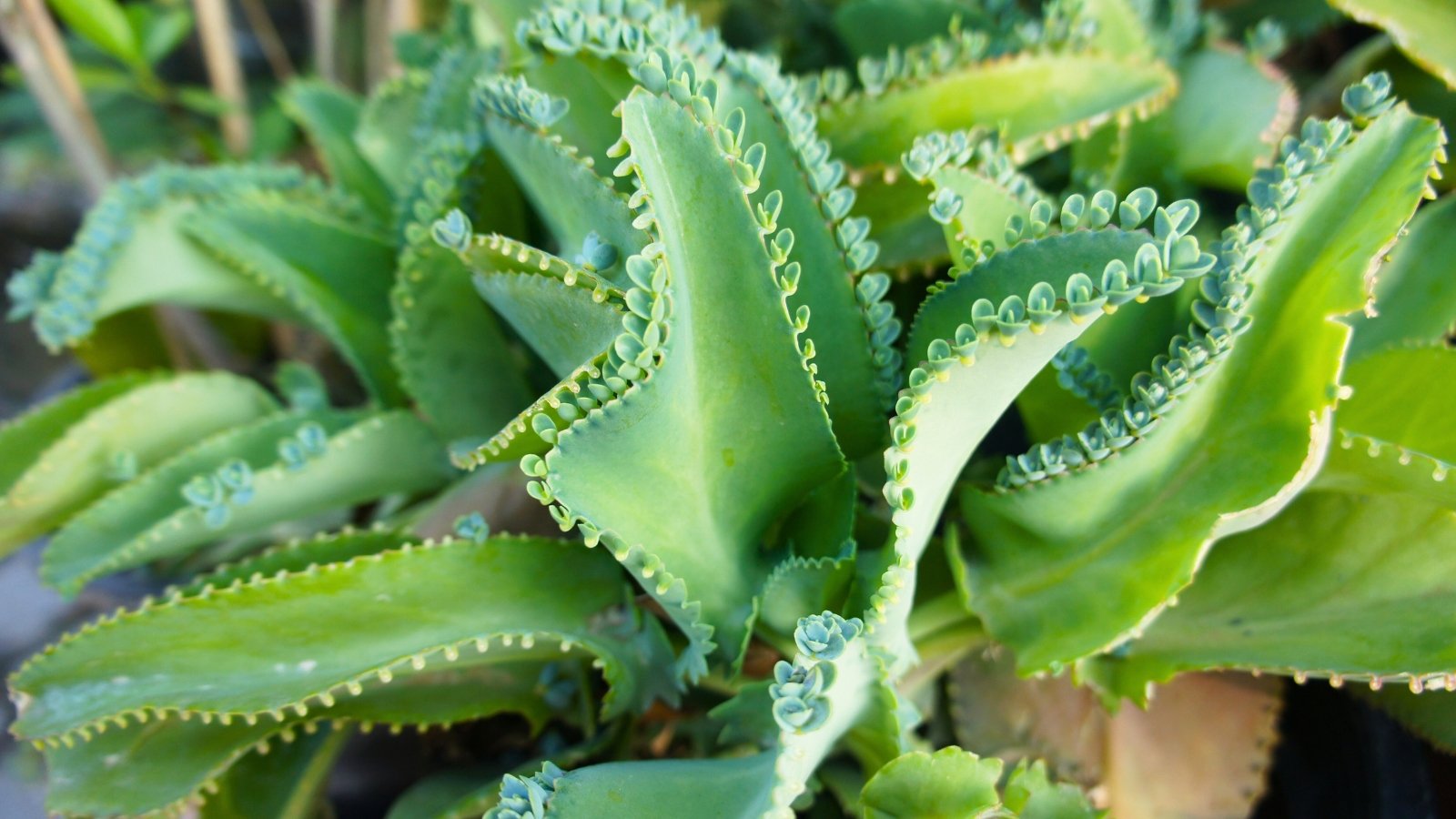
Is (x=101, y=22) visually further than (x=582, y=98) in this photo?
Yes

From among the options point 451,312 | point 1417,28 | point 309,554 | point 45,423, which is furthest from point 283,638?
point 1417,28

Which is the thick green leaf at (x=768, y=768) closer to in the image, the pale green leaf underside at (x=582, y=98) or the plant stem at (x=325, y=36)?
the pale green leaf underside at (x=582, y=98)

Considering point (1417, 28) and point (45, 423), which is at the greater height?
point (45, 423)

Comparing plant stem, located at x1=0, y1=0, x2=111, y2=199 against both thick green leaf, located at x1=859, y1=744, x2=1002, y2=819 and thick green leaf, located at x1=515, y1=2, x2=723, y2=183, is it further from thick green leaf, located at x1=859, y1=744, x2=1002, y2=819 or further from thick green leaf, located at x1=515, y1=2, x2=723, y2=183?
thick green leaf, located at x1=859, y1=744, x2=1002, y2=819

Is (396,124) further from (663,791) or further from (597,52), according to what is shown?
(663,791)

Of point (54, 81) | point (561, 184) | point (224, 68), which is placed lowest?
point (561, 184)

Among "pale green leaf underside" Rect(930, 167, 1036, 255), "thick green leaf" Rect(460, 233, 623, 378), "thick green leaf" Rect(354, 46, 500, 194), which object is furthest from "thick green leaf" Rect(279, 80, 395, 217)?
"pale green leaf underside" Rect(930, 167, 1036, 255)

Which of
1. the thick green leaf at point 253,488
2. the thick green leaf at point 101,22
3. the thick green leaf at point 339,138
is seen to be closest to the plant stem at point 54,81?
the thick green leaf at point 101,22

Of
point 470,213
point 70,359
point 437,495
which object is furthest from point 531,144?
point 70,359
